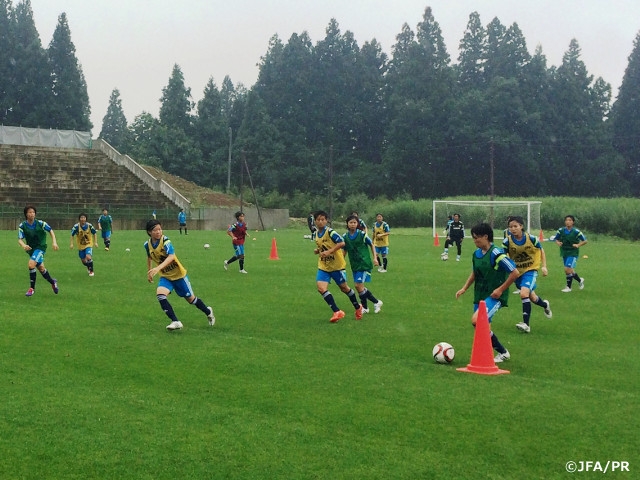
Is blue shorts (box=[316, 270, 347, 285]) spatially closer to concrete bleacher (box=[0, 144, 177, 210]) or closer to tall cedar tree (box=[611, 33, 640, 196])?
concrete bleacher (box=[0, 144, 177, 210])

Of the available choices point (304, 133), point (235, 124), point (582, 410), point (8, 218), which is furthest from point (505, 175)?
point (582, 410)

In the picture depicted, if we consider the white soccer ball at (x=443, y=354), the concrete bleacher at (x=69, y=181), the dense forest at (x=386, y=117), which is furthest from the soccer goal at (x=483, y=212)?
the white soccer ball at (x=443, y=354)

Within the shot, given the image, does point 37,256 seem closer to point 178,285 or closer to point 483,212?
point 178,285

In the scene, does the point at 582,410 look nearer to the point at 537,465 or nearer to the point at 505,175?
the point at 537,465

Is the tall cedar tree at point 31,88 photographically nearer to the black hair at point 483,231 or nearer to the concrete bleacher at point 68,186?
the concrete bleacher at point 68,186

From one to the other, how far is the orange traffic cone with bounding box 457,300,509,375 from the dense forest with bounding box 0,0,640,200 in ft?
227

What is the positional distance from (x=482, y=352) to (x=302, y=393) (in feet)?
7.51

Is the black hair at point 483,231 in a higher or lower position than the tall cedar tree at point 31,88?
lower

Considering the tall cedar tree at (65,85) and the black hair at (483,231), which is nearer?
the black hair at (483,231)

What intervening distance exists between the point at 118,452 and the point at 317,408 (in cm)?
201

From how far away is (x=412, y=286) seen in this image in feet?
63.5

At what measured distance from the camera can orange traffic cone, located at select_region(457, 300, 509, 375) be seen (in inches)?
357

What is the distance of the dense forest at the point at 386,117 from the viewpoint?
272 feet

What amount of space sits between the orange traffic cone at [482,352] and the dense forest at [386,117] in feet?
227
